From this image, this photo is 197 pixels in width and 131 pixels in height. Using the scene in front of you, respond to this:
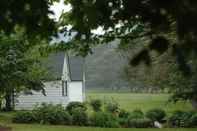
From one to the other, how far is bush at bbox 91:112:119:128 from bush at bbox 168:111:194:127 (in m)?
2.84

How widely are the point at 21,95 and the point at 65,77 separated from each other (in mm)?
4205

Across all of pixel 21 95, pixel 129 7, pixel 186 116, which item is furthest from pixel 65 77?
pixel 129 7

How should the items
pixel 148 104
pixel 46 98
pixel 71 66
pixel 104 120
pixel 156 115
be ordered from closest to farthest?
pixel 104 120 → pixel 156 115 → pixel 46 98 → pixel 71 66 → pixel 148 104

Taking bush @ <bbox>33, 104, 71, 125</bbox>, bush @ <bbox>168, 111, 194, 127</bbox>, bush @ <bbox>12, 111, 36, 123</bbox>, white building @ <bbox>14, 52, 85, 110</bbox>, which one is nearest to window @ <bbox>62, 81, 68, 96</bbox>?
white building @ <bbox>14, 52, 85, 110</bbox>

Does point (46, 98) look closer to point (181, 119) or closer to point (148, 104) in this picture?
point (181, 119)

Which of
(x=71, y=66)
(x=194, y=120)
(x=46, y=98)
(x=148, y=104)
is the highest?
(x=71, y=66)

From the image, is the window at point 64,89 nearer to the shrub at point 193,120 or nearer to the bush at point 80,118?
the bush at point 80,118

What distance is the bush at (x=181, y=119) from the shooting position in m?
25.7

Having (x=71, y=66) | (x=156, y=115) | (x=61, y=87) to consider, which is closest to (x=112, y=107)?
(x=156, y=115)

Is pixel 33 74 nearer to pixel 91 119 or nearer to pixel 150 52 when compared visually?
pixel 91 119

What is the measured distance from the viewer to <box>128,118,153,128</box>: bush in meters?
25.7

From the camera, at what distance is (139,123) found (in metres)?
25.7

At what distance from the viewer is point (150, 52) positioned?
3250 millimetres

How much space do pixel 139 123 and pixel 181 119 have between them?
216 cm
